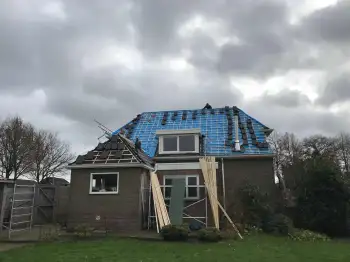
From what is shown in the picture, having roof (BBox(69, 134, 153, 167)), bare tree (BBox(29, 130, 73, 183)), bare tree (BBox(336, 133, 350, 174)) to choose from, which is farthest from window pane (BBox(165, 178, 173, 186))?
bare tree (BBox(336, 133, 350, 174))

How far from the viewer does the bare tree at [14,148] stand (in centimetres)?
3344

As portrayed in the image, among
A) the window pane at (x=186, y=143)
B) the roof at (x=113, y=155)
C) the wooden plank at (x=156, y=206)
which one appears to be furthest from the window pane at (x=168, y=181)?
the wooden plank at (x=156, y=206)

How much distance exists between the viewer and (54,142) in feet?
136

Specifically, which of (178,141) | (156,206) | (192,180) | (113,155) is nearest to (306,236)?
(192,180)

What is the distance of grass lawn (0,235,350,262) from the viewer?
32.4 feet

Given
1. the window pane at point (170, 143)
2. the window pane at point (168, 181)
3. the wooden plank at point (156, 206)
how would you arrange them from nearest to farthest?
the wooden plank at point (156, 206) < the window pane at point (168, 181) < the window pane at point (170, 143)

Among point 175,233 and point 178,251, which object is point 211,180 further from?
point 178,251

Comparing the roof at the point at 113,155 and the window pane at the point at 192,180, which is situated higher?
the roof at the point at 113,155

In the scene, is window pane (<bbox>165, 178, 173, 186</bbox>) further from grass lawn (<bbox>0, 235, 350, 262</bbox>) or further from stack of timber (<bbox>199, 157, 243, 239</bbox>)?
grass lawn (<bbox>0, 235, 350, 262</bbox>)

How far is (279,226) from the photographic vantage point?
15430mm

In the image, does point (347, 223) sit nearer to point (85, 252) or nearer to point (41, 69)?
point (85, 252)

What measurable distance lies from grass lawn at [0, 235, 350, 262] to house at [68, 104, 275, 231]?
343 cm

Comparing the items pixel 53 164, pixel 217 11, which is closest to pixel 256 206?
pixel 217 11

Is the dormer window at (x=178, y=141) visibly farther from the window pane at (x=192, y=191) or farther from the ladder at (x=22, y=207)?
the ladder at (x=22, y=207)
